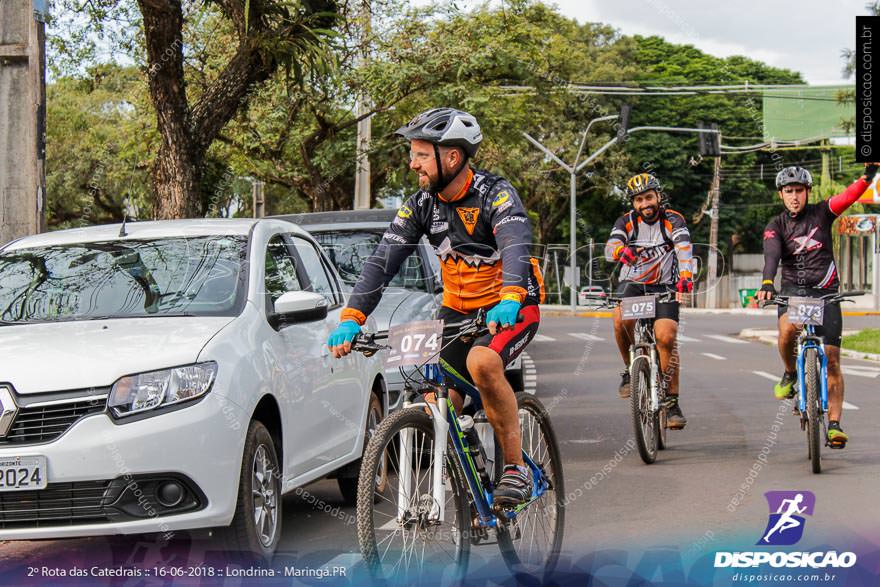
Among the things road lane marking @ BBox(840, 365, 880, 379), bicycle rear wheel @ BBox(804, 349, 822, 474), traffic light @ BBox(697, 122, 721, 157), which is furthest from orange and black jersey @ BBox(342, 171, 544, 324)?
traffic light @ BBox(697, 122, 721, 157)

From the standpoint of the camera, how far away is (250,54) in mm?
12469

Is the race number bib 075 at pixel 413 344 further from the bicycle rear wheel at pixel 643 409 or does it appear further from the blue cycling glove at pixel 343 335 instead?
the bicycle rear wheel at pixel 643 409

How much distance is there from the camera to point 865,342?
24312mm

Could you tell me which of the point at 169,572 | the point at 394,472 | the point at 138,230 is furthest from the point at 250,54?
the point at 394,472

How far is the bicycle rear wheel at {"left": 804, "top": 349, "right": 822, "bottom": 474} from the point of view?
8.34 m

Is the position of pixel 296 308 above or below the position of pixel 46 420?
above

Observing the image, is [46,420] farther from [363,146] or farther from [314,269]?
[363,146]

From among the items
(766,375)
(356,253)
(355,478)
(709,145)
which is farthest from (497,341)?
(709,145)

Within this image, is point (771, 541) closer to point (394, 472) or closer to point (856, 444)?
point (394, 472)

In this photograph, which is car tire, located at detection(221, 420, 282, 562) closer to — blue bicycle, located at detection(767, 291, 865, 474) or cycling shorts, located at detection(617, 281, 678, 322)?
blue bicycle, located at detection(767, 291, 865, 474)

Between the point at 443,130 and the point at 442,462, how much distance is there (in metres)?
1.36

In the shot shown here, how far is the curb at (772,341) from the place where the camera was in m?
21.4

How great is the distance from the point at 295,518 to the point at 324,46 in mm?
6221

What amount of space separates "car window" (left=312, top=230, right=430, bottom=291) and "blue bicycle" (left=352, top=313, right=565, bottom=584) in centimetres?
553
